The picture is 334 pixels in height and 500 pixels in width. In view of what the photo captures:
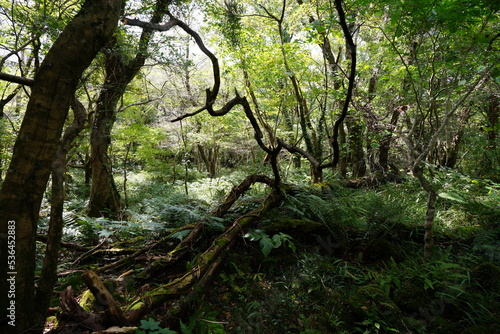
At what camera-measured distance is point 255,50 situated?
7.78m

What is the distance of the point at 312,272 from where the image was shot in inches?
111

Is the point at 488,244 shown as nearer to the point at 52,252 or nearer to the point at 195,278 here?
the point at 195,278

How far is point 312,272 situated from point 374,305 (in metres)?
0.76

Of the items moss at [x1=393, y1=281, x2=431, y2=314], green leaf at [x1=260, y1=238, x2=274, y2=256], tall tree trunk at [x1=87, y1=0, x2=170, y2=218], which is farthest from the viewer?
tall tree trunk at [x1=87, y1=0, x2=170, y2=218]

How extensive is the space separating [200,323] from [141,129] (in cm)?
867

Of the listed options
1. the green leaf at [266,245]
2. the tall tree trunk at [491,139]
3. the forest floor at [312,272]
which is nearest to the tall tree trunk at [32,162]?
the forest floor at [312,272]

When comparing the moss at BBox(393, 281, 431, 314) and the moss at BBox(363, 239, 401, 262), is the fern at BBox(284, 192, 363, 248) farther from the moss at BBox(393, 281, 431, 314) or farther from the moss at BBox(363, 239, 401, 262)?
the moss at BBox(393, 281, 431, 314)

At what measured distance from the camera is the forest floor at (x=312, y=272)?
216cm

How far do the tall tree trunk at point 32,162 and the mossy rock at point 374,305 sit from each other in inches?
105

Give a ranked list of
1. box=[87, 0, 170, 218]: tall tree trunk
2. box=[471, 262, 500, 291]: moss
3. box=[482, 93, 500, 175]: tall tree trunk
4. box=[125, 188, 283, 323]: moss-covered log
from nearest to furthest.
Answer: box=[125, 188, 283, 323]: moss-covered log
box=[471, 262, 500, 291]: moss
box=[87, 0, 170, 218]: tall tree trunk
box=[482, 93, 500, 175]: tall tree trunk

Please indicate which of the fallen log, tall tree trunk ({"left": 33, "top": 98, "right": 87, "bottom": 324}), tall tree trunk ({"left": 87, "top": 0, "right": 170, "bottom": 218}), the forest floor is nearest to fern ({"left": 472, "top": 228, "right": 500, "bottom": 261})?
the forest floor

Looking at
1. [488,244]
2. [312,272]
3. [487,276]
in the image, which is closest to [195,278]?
[312,272]

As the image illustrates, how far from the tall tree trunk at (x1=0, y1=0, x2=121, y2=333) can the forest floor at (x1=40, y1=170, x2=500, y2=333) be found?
0.36 meters

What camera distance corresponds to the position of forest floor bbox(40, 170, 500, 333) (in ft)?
7.07
